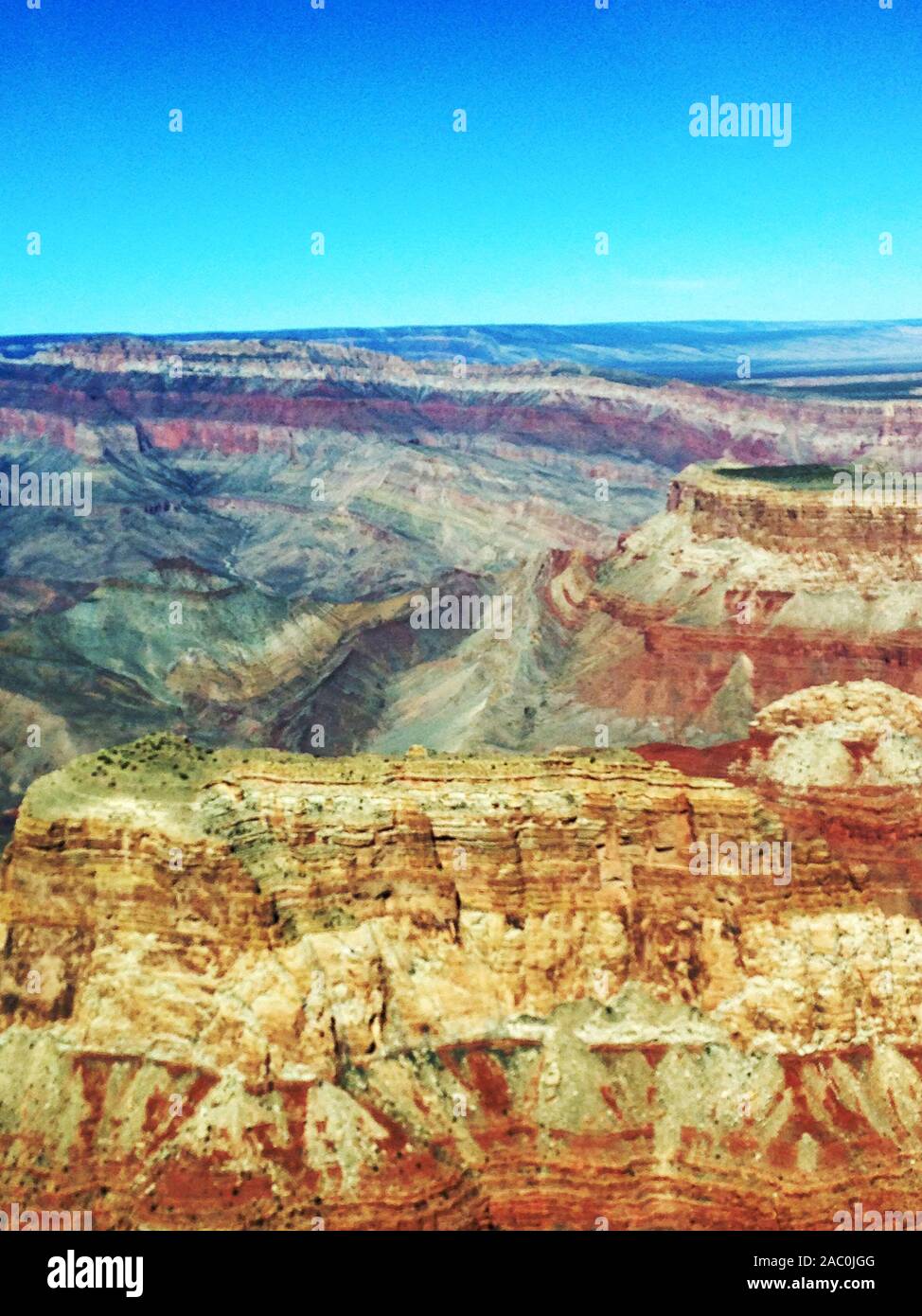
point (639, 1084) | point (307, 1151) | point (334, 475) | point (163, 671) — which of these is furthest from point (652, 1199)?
point (334, 475)

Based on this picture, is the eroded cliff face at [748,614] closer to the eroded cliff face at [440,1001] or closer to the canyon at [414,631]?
the canyon at [414,631]

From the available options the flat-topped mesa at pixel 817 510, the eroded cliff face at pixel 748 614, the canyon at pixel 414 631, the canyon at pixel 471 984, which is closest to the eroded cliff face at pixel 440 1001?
the canyon at pixel 471 984

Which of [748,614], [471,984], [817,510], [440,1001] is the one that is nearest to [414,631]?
[748,614]

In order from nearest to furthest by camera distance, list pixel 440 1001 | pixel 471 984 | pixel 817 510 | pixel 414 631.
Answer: pixel 440 1001
pixel 471 984
pixel 817 510
pixel 414 631

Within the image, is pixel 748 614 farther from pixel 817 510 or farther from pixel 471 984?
pixel 471 984

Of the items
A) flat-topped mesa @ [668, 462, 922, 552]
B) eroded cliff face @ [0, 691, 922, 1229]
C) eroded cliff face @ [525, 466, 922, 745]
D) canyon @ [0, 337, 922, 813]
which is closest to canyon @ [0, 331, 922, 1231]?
eroded cliff face @ [0, 691, 922, 1229]
